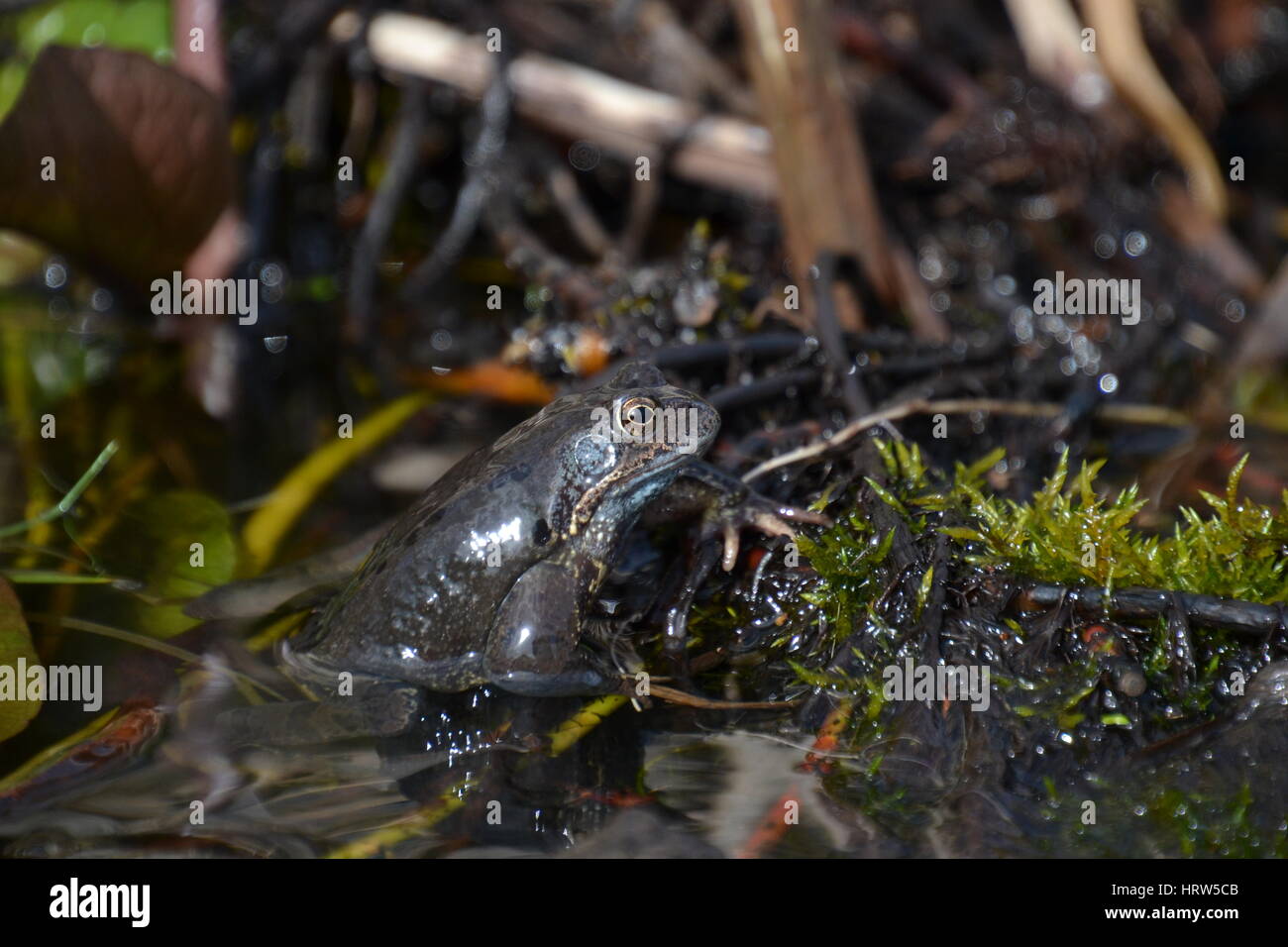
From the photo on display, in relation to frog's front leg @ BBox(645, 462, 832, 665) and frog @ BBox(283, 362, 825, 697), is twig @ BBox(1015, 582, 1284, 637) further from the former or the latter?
frog @ BBox(283, 362, 825, 697)

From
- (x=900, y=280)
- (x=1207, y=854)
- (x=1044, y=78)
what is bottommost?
(x=1207, y=854)

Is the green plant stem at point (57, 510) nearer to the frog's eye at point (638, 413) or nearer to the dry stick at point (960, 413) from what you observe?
the frog's eye at point (638, 413)

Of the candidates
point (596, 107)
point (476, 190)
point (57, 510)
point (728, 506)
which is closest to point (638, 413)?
point (728, 506)

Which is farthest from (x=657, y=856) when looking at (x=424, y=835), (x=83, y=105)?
(x=83, y=105)

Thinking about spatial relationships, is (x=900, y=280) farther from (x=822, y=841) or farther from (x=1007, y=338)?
(x=822, y=841)

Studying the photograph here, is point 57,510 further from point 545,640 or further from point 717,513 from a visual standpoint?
point 717,513

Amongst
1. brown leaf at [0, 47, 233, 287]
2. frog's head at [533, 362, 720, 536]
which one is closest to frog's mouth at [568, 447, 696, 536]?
frog's head at [533, 362, 720, 536]
